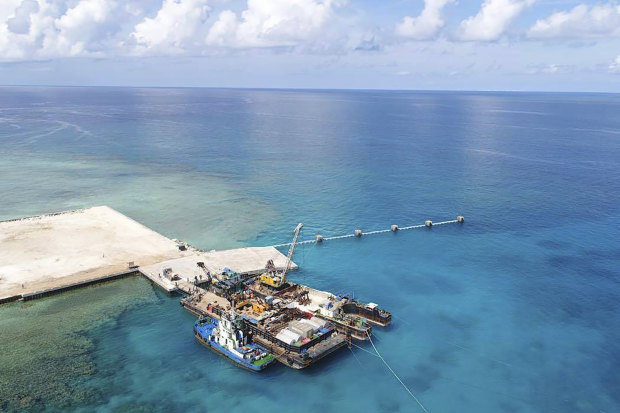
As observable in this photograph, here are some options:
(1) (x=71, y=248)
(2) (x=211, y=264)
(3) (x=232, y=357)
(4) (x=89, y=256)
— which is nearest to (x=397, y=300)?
(3) (x=232, y=357)

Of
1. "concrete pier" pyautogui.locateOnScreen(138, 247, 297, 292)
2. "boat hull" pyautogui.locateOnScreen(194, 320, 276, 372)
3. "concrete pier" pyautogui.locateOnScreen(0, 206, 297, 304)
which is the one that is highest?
"concrete pier" pyautogui.locateOnScreen(0, 206, 297, 304)

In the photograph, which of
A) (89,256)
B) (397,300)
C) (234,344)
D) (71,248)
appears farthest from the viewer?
(71,248)

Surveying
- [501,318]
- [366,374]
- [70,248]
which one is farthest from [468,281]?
[70,248]

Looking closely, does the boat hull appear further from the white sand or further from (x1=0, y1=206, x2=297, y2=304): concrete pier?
the white sand

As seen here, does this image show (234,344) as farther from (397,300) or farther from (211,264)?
(397,300)

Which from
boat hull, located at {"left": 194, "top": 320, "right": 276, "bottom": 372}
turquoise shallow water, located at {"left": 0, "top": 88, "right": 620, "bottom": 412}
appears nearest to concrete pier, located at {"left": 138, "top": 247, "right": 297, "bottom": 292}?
turquoise shallow water, located at {"left": 0, "top": 88, "right": 620, "bottom": 412}
